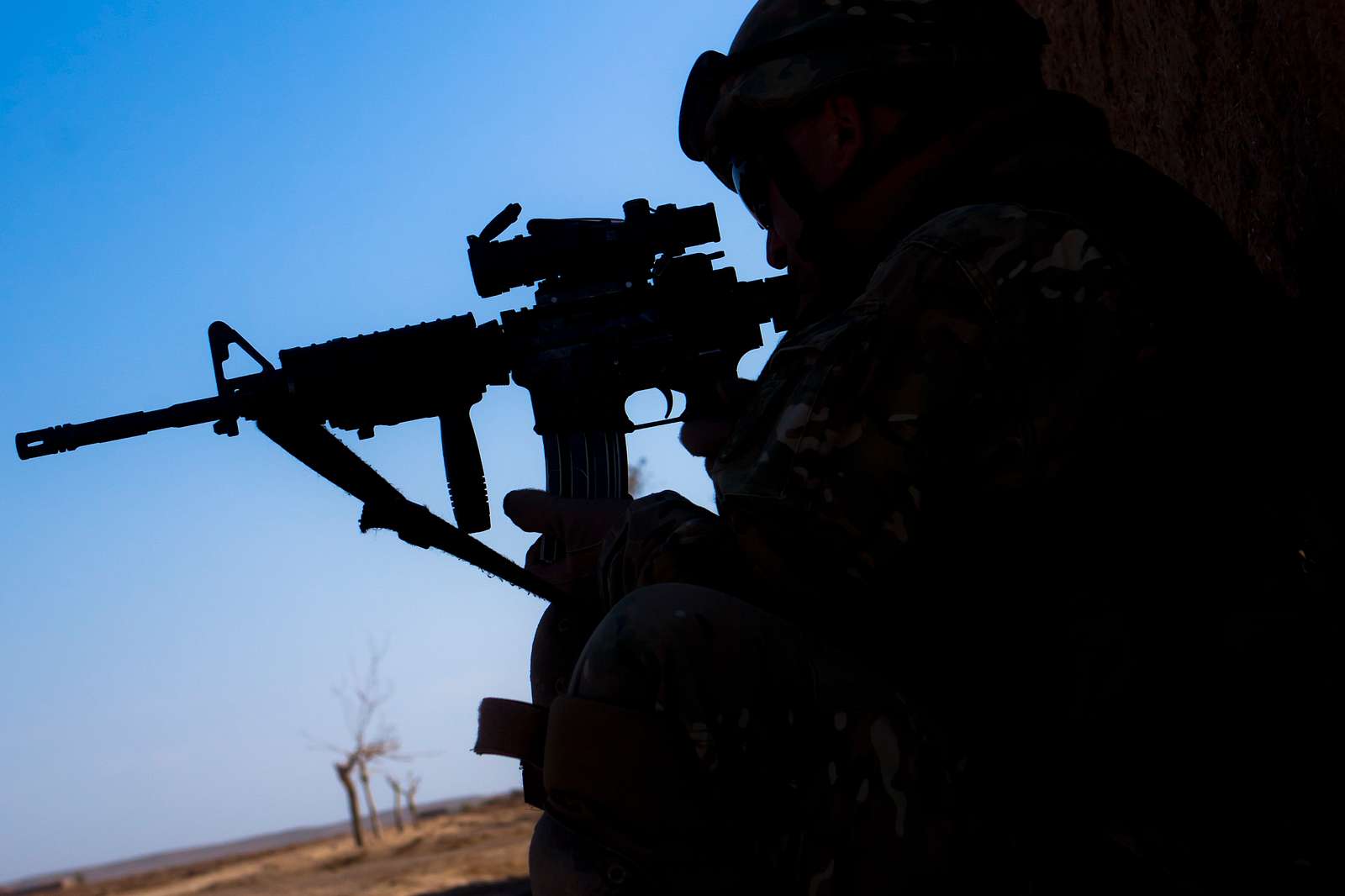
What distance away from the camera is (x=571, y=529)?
9.01ft

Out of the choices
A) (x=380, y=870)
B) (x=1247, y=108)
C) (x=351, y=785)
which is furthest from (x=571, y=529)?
(x=351, y=785)

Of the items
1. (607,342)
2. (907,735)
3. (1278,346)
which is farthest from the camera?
(607,342)

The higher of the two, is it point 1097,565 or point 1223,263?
Result: point 1223,263

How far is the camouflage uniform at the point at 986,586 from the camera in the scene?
173 cm

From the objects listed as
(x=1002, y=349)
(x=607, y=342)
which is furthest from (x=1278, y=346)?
(x=607, y=342)

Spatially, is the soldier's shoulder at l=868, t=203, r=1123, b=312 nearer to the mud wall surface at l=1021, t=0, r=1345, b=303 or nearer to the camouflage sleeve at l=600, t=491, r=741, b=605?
the camouflage sleeve at l=600, t=491, r=741, b=605

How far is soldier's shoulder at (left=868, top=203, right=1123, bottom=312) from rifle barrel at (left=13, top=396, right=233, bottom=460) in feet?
6.54

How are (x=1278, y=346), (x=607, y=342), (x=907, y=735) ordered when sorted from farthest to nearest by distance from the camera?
1. (x=607, y=342)
2. (x=1278, y=346)
3. (x=907, y=735)

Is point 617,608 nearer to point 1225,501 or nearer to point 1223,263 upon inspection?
point 1225,501

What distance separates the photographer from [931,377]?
5.99 ft

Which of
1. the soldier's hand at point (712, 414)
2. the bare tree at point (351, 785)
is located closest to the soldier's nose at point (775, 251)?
the soldier's hand at point (712, 414)

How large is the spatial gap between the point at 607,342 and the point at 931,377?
170 centimetres

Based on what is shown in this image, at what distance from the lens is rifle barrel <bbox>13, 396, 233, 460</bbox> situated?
3240 mm

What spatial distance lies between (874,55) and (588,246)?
51.7 inches
